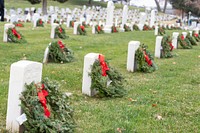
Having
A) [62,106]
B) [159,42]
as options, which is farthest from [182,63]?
[62,106]

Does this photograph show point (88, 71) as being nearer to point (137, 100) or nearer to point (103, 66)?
point (103, 66)

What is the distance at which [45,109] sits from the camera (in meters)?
4.51

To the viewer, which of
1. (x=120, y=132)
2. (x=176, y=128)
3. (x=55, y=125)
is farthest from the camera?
(x=176, y=128)

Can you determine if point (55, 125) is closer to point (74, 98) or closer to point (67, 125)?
point (67, 125)

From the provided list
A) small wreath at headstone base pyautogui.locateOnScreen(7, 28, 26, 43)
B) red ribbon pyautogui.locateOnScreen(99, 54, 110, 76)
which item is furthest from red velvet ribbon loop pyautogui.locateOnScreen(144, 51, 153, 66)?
small wreath at headstone base pyautogui.locateOnScreen(7, 28, 26, 43)

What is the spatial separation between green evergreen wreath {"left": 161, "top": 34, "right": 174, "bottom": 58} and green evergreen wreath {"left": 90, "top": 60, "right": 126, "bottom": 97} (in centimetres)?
587

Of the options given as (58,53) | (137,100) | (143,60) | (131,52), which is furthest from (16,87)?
(58,53)

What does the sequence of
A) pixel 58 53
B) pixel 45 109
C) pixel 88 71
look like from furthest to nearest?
pixel 58 53 → pixel 88 71 → pixel 45 109

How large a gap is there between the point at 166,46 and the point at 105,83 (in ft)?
21.2

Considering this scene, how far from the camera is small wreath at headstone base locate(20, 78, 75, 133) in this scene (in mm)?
4371

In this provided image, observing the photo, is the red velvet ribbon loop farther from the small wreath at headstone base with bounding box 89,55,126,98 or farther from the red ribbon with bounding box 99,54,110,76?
the red ribbon with bounding box 99,54,110,76

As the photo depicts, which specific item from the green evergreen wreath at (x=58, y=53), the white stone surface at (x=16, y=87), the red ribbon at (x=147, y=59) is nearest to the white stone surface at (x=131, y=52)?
the red ribbon at (x=147, y=59)

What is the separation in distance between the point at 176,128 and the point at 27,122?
206cm

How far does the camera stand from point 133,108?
6023 mm
